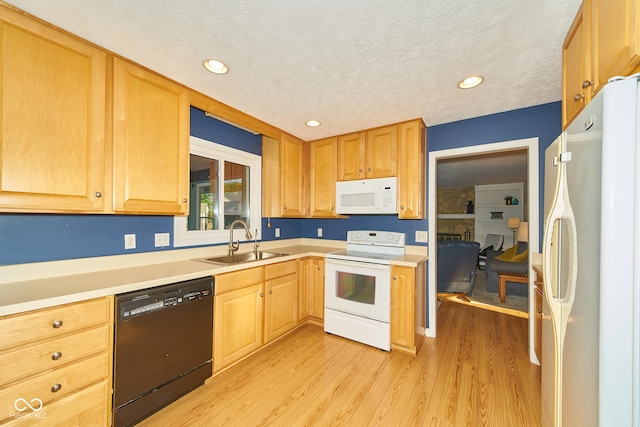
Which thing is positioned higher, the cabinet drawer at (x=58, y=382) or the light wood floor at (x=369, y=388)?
the cabinet drawer at (x=58, y=382)

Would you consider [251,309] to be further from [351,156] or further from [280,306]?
[351,156]

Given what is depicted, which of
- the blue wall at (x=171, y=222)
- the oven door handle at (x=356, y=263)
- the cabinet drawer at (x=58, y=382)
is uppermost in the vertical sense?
the blue wall at (x=171, y=222)

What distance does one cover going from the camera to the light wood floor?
5.30 ft

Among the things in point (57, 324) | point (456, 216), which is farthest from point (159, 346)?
point (456, 216)

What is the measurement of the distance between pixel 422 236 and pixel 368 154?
3.75ft

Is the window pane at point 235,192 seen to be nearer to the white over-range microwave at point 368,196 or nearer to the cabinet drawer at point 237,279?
the cabinet drawer at point 237,279

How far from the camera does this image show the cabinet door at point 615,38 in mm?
842

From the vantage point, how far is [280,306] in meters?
2.57

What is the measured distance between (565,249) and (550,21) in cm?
122

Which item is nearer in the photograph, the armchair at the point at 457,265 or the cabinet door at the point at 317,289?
the cabinet door at the point at 317,289

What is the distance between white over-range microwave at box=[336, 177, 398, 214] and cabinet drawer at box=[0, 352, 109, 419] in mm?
2405

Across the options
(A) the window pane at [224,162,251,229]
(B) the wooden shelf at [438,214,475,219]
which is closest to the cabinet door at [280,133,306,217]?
(A) the window pane at [224,162,251,229]

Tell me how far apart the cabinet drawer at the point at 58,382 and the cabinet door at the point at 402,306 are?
7.24ft

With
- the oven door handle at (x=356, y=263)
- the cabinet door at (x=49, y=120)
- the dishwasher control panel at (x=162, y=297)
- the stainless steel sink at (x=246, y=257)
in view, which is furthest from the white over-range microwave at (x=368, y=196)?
the cabinet door at (x=49, y=120)
